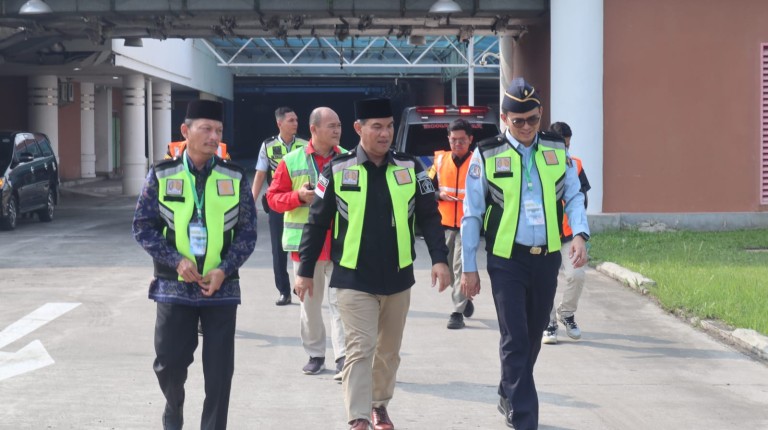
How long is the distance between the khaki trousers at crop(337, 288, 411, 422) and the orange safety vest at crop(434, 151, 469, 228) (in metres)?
4.01

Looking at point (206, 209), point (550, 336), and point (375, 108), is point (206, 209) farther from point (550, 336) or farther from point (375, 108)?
point (550, 336)

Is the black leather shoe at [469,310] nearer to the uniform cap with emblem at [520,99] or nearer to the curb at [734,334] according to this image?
the curb at [734,334]

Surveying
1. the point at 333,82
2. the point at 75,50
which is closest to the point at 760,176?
the point at 75,50

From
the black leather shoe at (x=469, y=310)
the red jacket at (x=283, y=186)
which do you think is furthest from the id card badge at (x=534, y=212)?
the black leather shoe at (x=469, y=310)

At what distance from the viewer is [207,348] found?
5984 mm

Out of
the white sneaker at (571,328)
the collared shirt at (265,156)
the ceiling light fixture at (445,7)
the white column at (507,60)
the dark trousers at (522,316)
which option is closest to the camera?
the dark trousers at (522,316)

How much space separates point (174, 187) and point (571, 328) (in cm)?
515

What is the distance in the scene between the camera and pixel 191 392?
798cm

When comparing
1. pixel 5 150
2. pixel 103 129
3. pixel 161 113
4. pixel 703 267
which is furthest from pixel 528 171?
pixel 103 129

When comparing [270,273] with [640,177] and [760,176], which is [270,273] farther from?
[760,176]

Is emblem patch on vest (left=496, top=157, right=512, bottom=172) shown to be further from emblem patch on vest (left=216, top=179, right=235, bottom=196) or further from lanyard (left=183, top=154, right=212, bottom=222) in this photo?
lanyard (left=183, top=154, right=212, bottom=222)

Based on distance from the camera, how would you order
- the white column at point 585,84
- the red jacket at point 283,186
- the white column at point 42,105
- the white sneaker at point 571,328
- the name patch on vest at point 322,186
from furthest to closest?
the white column at point 42,105
the white column at point 585,84
the white sneaker at point 571,328
the red jacket at point 283,186
the name patch on vest at point 322,186

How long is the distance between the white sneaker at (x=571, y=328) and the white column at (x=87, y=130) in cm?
3229

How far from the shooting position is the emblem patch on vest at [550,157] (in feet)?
22.0
